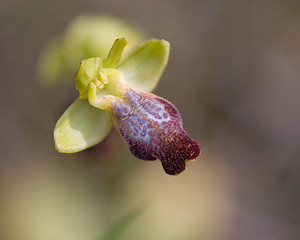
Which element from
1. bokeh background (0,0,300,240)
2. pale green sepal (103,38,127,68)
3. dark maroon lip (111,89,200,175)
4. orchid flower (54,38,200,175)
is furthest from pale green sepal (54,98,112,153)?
A: bokeh background (0,0,300,240)

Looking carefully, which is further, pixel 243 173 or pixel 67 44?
pixel 243 173

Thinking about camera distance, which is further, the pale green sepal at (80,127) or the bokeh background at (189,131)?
the bokeh background at (189,131)

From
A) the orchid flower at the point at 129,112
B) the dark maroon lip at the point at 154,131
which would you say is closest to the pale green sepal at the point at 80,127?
the orchid flower at the point at 129,112

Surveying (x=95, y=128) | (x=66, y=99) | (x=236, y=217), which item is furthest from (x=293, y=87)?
(x=95, y=128)

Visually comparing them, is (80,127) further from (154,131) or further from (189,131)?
(189,131)

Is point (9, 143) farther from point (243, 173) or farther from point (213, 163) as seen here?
point (243, 173)

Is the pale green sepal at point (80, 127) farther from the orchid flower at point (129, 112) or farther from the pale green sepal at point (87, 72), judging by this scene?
the pale green sepal at point (87, 72)

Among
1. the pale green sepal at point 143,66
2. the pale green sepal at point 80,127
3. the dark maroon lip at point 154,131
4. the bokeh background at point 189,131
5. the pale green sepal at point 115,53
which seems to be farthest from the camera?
the bokeh background at point 189,131
